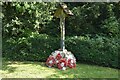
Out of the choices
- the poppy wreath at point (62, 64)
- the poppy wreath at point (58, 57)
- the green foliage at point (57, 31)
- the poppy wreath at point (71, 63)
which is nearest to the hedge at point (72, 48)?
the green foliage at point (57, 31)

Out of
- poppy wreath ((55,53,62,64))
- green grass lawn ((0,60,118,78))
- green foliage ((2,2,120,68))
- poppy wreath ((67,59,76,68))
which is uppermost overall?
green foliage ((2,2,120,68))

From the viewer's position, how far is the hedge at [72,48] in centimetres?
896

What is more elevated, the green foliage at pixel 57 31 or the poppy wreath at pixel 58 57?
the green foliage at pixel 57 31

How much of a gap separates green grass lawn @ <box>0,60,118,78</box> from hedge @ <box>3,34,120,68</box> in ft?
1.37

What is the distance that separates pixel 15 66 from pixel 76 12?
3813mm

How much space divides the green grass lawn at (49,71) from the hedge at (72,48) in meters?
0.42

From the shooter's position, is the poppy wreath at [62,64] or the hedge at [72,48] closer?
the poppy wreath at [62,64]

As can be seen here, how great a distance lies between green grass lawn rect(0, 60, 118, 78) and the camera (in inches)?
291

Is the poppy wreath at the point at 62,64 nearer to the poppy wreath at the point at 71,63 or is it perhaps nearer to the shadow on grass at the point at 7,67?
the poppy wreath at the point at 71,63

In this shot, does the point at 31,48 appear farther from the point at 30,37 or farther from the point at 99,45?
the point at 99,45

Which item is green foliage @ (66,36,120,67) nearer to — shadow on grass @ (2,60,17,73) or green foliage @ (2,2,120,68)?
green foliage @ (2,2,120,68)

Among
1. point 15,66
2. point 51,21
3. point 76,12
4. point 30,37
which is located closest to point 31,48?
point 30,37

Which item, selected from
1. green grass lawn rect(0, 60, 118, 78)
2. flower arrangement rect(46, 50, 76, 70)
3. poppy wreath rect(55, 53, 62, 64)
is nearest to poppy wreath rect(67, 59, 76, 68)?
flower arrangement rect(46, 50, 76, 70)

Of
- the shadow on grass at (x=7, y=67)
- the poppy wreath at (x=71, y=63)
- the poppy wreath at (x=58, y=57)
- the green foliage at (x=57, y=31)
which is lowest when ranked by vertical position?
the shadow on grass at (x=7, y=67)
